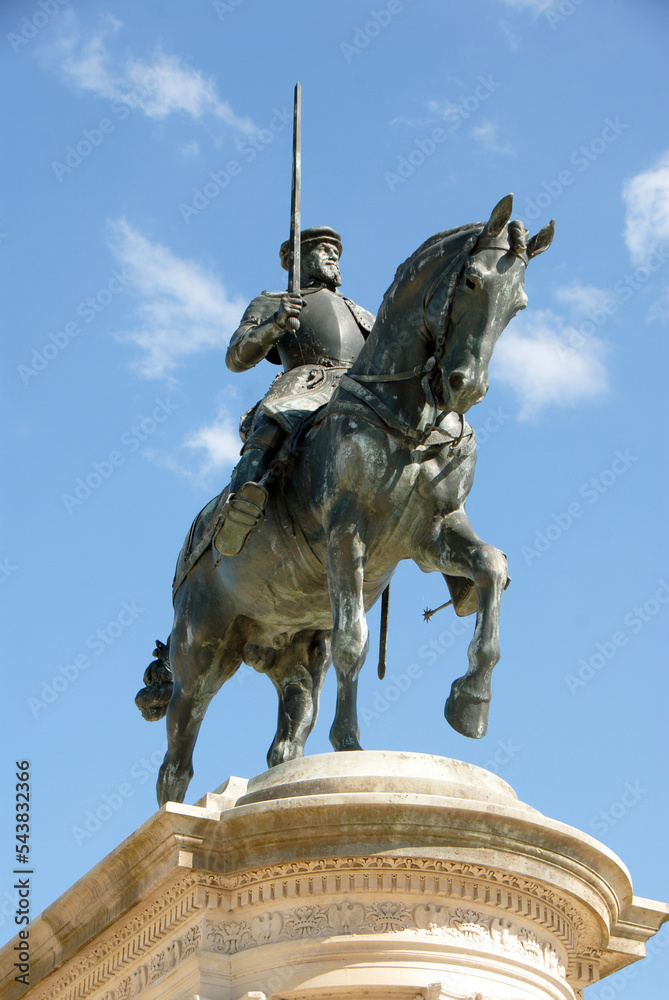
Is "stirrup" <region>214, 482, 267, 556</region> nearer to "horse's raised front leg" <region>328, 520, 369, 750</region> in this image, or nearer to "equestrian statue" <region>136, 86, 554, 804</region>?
"equestrian statue" <region>136, 86, 554, 804</region>

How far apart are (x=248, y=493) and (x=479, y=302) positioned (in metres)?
2.17

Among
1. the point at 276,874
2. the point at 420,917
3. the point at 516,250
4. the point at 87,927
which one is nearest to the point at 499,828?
the point at 420,917

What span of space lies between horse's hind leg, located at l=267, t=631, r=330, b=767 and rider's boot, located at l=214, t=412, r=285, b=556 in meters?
1.21

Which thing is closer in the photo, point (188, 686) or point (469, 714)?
point (469, 714)

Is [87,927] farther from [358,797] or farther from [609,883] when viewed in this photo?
[609,883]

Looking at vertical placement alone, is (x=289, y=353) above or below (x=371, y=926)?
above

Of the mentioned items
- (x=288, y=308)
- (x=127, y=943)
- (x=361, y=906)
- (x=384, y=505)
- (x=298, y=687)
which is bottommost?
(x=361, y=906)

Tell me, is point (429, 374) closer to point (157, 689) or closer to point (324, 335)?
point (324, 335)

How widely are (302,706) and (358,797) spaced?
306 cm

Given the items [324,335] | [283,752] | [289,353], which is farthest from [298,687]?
[324,335]

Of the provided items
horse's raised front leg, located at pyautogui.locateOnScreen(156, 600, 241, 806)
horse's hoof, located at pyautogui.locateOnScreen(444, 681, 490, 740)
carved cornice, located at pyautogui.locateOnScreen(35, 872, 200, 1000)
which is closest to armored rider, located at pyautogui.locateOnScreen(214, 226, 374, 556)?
horse's raised front leg, located at pyautogui.locateOnScreen(156, 600, 241, 806)

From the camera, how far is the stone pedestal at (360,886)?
9.76 meters

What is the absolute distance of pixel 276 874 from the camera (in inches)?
393

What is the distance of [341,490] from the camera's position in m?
11.3
